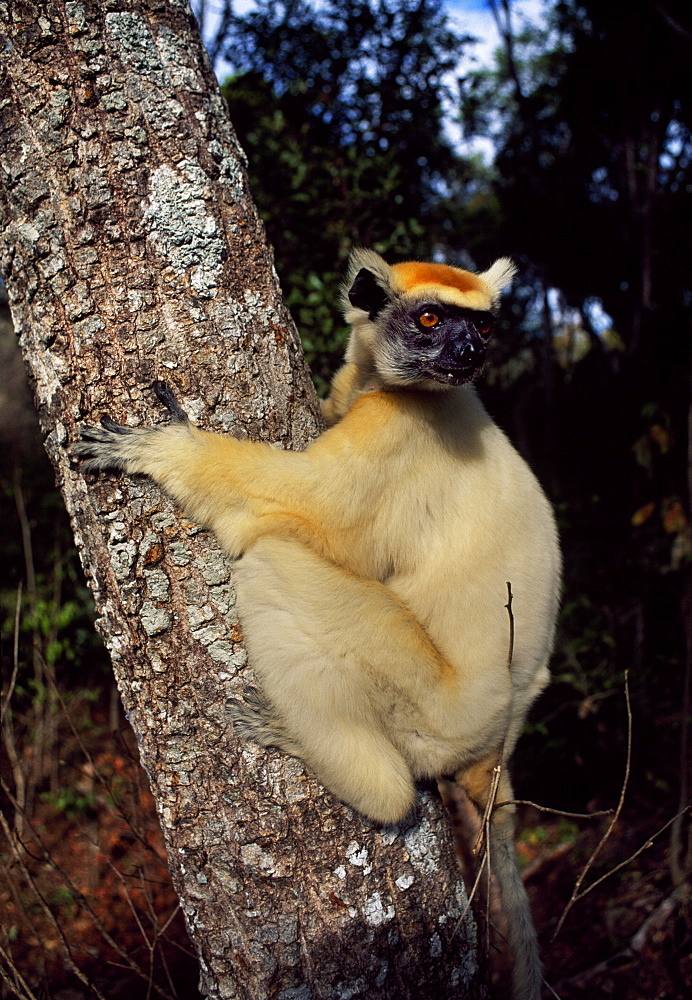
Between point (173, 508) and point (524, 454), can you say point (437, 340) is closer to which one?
point (173, 508)

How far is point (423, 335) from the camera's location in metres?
3.08

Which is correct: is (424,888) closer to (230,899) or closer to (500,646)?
(230,899)

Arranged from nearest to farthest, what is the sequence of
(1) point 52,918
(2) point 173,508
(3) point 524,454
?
(2) point 173,508, (1) point 52,918, (3) point 524,454

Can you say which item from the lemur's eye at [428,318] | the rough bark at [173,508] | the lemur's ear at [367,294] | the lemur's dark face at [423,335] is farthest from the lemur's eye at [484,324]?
the rough bark at [173,508]

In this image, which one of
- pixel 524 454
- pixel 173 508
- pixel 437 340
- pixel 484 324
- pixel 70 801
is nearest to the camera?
pixel 173 508

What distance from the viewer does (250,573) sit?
97.3 inches

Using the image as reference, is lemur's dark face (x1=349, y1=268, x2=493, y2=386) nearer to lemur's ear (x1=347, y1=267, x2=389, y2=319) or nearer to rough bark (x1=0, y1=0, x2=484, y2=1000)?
lemur's ear (x1=347, y1=267, x2=389, y2=319)

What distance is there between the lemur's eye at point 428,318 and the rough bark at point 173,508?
3.16ft

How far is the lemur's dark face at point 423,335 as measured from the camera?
2.98 meters

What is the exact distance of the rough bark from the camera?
2.22 metres

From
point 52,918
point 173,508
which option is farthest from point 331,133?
point 52,918


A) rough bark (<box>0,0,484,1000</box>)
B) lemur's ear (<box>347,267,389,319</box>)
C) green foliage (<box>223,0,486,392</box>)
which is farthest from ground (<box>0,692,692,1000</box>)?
green foliage (<box>223,0,486,392</box>)

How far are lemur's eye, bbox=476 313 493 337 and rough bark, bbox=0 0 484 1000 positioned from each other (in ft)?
3.93

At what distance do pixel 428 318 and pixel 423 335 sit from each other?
96 mm
